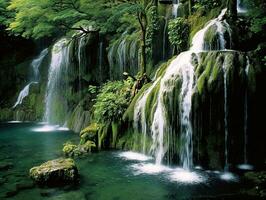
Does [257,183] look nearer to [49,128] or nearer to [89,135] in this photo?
[89,135]

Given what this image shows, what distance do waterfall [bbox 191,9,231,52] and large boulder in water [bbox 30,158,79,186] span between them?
6.82m

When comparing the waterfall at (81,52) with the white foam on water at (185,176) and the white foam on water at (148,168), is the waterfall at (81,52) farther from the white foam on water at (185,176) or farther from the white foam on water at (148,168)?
the white foam on water at (185,176)

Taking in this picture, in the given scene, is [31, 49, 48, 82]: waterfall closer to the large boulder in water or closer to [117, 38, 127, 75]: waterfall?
[117, 38, 127, 75]: waterfall

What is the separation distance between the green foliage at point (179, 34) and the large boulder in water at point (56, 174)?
26.7ft

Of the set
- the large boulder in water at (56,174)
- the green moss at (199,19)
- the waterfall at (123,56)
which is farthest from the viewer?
the waterfall at (123,56)

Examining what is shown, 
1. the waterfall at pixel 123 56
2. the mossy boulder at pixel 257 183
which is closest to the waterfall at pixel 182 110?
the mossy boulder at pixel 257 183

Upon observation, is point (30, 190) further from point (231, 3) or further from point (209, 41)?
point (231, 3)

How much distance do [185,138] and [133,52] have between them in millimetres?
8250

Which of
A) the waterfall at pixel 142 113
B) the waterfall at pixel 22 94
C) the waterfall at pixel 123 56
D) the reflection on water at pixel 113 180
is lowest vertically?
the reflection on water at pixel 113 180

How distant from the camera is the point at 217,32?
14.6 metres

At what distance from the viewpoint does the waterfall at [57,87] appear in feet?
76.4

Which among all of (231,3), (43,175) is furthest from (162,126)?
(231,3)

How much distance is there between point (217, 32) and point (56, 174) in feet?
25.6

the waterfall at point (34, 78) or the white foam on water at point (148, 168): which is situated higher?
the waterfall at point (34, 78)
